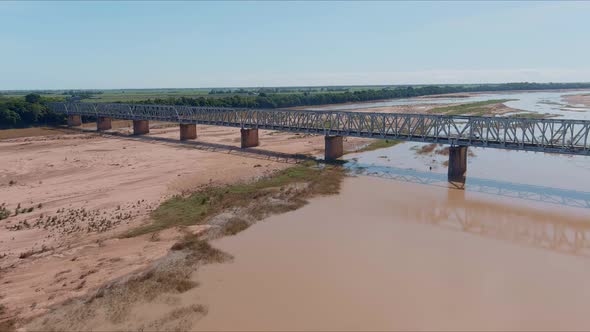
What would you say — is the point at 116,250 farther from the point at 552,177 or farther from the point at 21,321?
the point at 552,177

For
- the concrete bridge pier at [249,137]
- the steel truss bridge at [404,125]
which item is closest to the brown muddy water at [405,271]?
the steel truss bridge at [404,125]

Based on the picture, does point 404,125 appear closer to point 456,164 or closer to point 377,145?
point 456,164

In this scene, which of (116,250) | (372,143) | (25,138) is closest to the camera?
(116,250)

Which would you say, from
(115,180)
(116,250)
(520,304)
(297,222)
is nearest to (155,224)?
(116,250)

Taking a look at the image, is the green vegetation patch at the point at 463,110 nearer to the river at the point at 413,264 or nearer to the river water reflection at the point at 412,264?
the river at the point at 413,264

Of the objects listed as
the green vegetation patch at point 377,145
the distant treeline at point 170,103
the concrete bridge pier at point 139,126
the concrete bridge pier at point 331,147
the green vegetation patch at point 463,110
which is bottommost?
the green vegetation patch at point 377,145

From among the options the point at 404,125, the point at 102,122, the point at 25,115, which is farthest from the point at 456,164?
the point at 25,115
